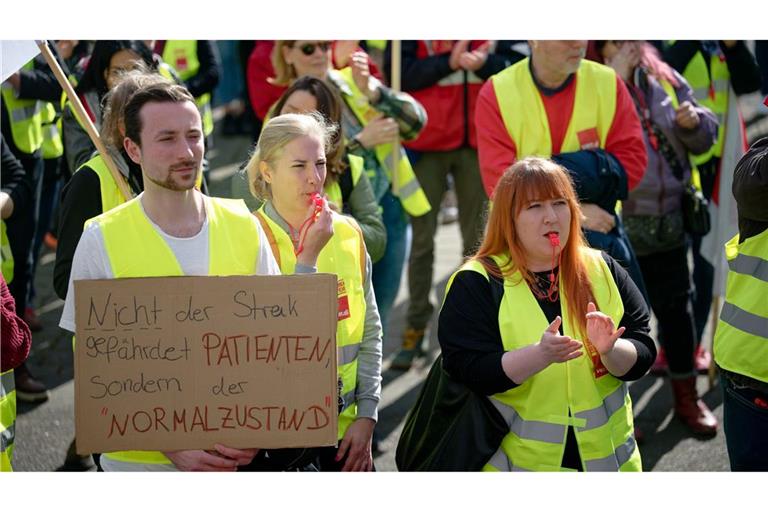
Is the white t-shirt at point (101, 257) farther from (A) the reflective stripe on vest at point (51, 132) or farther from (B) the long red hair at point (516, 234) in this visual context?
(A) the reflective stripe on vest at point (51, 132)

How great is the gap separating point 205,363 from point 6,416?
79cm

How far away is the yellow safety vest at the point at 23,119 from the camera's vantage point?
5.98 meters

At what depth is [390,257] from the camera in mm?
5621

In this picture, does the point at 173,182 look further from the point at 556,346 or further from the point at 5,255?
the point at 5,255

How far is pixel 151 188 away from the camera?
134 inches

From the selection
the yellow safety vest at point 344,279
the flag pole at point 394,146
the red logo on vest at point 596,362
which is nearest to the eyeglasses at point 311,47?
the flag pole at point 394,146

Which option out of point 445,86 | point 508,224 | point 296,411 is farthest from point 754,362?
point 445,86

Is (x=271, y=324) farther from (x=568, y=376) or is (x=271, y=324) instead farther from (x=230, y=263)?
(x=568, y=376)

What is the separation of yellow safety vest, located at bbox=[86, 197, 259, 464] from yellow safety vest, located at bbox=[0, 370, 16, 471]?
0.41 m

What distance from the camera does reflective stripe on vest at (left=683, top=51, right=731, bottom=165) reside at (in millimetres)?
6133

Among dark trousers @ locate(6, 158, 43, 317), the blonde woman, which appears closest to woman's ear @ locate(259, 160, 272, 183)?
the blonde woman

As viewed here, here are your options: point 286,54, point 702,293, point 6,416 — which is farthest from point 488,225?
point 702,293

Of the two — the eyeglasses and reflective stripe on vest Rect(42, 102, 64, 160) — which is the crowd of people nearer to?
the eyeglasses

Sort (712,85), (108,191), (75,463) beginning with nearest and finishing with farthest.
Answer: (108,191), (75,463), (712,85)
